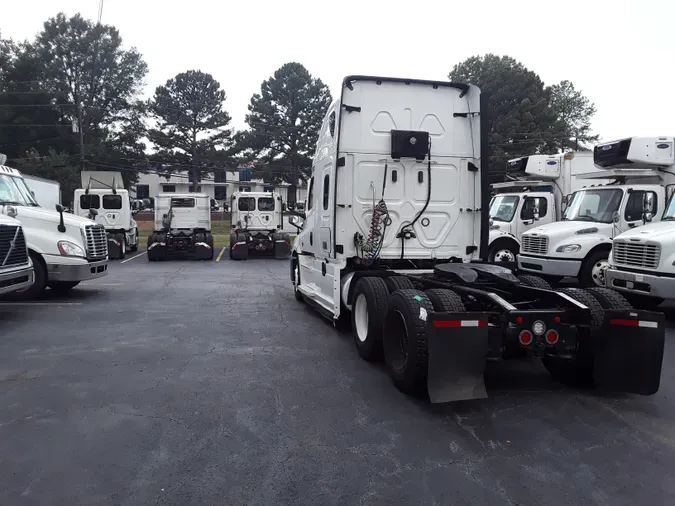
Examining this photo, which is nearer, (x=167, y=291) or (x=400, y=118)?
(x=400, y=118)

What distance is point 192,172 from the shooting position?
5184 cm

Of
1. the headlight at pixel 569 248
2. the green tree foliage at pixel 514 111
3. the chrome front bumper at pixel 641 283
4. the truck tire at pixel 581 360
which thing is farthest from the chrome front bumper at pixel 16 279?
the green tree foliage at pixel 514 111

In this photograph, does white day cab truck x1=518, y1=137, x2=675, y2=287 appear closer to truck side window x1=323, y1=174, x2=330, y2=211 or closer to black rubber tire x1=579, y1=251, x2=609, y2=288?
black rubber tire x1=579, y1=251, x2=609, y2=288

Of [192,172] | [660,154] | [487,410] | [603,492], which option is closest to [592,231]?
[660,154]

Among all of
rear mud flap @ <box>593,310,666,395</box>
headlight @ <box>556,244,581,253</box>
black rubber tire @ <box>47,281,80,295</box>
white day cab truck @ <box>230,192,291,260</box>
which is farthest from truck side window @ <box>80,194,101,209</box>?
rear mud flap @ <box>593,310,666,395</box>

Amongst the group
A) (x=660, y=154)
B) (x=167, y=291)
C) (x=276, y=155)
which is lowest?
(x=167, y=291)

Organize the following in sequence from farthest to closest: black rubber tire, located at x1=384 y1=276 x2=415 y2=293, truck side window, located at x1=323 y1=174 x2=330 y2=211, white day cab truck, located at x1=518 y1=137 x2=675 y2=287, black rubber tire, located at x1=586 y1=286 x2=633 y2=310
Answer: white day cab truck, located at x1=518 y1=137 x2=675 y2=287 < truck side window, located at x1=323 y1=174 x2=330 y2=211 < black rubber tire, located at x1=384 y1=276 x2=415 y2=293 < black rubber tire, located at x1=586 y1=286 x2=633 y2=310

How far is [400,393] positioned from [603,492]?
2.09 meters

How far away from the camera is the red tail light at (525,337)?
466 centimetres

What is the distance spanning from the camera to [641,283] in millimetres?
8320

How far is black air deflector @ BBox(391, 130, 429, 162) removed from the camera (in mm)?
7461

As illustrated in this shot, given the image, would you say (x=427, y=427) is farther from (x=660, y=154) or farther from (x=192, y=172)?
(x=192, y=172)

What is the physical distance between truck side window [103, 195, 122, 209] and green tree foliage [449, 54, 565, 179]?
28.8 m

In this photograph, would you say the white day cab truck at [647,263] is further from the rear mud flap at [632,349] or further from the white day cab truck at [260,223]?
the white day cab truck at [260,223]
